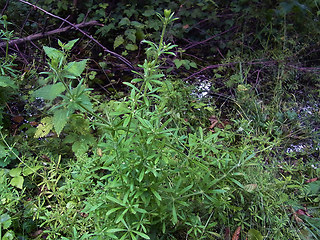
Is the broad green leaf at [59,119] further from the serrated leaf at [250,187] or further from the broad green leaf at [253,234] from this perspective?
the broad green leaf at [253,234]

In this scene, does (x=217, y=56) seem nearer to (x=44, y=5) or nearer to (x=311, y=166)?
(x=311, y=166)

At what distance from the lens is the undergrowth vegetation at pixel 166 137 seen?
1.35 m

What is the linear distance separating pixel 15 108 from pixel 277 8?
284 cm

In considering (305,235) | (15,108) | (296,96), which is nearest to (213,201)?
(305,235)

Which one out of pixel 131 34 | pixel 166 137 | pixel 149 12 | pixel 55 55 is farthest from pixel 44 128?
pixel 149 12

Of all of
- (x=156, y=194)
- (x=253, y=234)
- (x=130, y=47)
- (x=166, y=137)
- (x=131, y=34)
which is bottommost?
(x=253, y=234)

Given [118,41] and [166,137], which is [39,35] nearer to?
[118,41]

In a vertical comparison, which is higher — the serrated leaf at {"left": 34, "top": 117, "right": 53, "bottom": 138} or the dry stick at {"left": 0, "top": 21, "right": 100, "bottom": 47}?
the dry stick at {"left": 0, "top": 21, "right": 100, "bottom": 47}

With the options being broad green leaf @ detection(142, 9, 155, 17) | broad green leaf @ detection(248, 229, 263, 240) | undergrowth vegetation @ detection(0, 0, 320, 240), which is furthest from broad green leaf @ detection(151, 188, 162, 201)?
broad green leaf @ detection(142, 9, 155, 17)

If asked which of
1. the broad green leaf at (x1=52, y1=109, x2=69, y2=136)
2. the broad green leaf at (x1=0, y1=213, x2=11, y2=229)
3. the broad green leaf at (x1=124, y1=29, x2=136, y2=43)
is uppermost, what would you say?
the broad green leaf at (x1=52, y1=109, x2=69, y2=136)

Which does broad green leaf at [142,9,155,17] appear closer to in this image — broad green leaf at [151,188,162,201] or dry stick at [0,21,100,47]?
dry stick at [0,21,100,47]

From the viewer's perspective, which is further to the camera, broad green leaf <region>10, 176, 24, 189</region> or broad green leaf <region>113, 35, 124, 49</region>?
broad green leaf <region>113, 35, 124, 49</region>

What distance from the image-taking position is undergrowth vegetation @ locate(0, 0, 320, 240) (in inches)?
53.3

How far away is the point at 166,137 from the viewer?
4.60 ft
